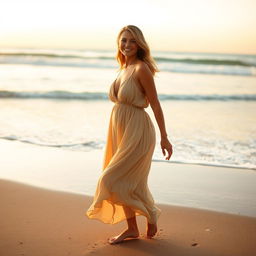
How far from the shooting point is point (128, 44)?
383 centimetres

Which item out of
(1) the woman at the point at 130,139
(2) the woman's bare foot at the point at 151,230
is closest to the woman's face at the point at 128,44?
(1) the woman at the point at 130,139

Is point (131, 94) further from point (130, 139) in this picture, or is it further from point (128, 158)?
point (128, 158)

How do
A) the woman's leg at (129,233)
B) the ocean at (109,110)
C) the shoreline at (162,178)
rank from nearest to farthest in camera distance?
1. the woman's leg at (129,233)
2. the shoreline at (162,178)
3. the ocean at (109,110)

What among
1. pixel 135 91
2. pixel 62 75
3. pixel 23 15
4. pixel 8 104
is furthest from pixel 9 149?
pixel 23 15

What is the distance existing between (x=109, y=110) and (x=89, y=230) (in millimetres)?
8960

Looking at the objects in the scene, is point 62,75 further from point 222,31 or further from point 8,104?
point 222,31

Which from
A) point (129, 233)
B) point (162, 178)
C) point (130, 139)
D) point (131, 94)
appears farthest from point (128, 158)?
point (162, 178)

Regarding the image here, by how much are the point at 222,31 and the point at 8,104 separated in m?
21.4

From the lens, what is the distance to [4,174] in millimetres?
6035

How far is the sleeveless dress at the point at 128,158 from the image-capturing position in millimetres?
3725

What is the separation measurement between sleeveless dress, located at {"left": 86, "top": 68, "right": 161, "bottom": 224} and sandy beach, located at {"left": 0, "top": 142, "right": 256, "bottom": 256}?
0.93 feet

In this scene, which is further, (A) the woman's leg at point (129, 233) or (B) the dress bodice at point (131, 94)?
(A) the woman's leg at point (129, 233)

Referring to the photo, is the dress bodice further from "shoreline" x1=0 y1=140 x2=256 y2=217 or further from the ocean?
"shoreline" x1=0 y1=140 x2=256 y2=217

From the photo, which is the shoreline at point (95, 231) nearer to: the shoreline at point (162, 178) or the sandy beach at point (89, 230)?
the sandy beach at point (89, 230)
